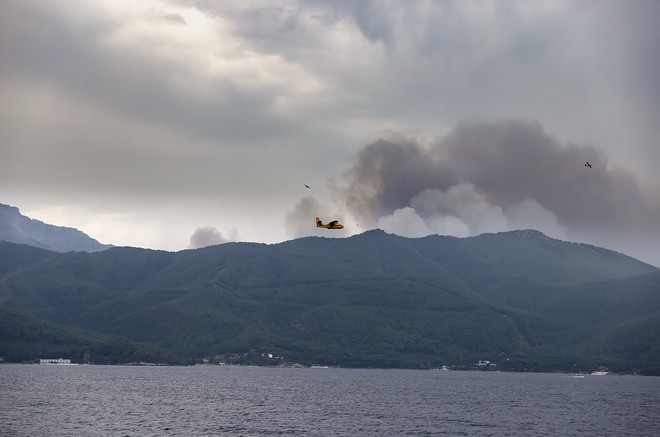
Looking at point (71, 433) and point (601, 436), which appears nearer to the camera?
point (71, 433)

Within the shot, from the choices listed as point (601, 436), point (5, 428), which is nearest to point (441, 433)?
point (601, 436)

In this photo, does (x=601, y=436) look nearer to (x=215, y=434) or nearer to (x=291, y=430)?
(x=291, y=430)

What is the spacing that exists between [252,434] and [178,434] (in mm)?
16188

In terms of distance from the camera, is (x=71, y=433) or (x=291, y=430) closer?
(x=71, y=433)

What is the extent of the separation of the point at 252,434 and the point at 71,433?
127 feet

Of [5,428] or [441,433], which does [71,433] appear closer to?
[5,428]

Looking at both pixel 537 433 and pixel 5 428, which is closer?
pixel 5 428

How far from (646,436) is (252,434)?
309 feet

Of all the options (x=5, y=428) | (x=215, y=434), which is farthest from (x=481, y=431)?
(x=5, y=428)

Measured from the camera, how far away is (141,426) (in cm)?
19325

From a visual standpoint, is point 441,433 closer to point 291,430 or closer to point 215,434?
point 291,430

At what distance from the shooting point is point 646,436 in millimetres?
196125

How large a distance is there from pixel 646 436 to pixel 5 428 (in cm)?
14792

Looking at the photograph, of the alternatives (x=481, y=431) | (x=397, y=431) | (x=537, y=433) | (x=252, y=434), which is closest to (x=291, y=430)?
(x=252, y=434)
